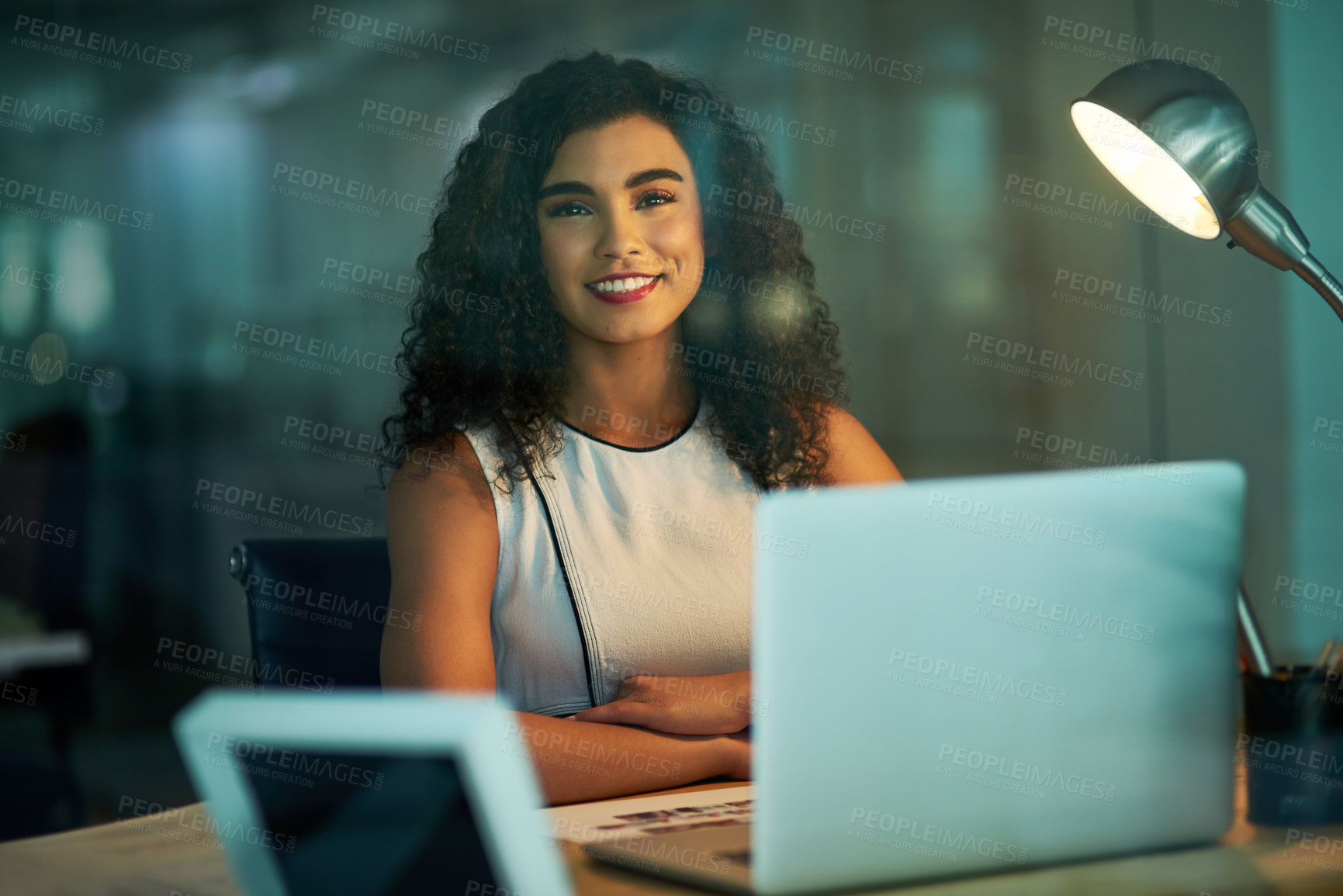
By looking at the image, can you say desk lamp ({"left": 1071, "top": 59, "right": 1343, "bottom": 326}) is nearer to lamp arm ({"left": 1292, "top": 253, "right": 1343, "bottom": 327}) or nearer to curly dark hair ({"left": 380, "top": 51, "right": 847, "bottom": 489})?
lamp arm ({"left": 1292, "top": 253, "right": 1343, "bottom": 327})

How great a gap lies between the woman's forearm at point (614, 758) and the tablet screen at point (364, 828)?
0.52 meters

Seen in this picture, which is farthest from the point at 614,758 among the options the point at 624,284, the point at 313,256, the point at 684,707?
the point at 313,256

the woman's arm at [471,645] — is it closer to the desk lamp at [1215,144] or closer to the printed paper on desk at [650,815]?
the printed paper on desk at [650,815]

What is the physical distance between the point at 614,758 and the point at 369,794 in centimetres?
63

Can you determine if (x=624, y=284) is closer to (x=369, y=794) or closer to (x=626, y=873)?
(x=626, y=873)

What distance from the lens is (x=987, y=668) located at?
68cm

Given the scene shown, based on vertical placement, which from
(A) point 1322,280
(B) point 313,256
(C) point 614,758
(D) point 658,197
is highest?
(B) point 313,256

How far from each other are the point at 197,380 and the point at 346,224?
738 millimetres

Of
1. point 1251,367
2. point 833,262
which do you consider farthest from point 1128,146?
point 833,262

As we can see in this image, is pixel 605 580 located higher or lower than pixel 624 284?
lower

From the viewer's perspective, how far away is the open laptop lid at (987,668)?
649mm

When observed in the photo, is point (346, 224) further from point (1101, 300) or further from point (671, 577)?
point (671, 577)

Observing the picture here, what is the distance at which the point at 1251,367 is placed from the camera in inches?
113

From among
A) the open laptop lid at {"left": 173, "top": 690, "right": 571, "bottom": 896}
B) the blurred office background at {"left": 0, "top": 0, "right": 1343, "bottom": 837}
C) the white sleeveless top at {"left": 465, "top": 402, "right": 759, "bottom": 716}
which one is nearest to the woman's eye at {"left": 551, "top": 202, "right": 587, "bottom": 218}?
the white sleeveless top at {"left": 465, "top": 402, "right": 759, "bottom": 716}
